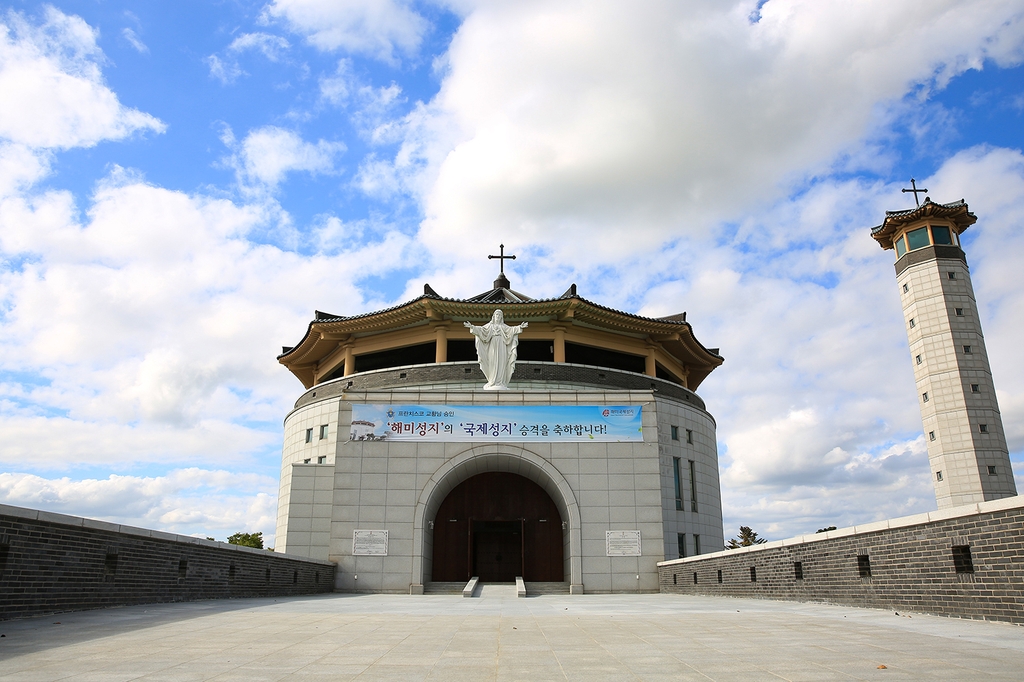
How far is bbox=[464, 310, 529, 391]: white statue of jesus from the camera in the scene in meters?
25.2

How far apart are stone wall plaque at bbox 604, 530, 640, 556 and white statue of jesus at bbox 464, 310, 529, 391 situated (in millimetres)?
6553

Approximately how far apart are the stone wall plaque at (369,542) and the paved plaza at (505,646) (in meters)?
9.62

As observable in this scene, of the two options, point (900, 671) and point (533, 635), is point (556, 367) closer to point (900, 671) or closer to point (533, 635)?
point (533, 635)

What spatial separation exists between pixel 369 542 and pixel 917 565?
1613 cm

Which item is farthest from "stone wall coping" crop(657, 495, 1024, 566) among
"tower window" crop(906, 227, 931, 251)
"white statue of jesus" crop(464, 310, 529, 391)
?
"tower window" crop(906, 227, 931, 251)

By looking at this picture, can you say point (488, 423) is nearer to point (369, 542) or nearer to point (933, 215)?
point (369, 542)

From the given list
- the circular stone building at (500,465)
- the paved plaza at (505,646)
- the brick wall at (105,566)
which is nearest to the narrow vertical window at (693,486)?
the circular stone building at (500,465)

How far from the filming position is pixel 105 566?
39.5 ft

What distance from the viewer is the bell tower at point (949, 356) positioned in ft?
126

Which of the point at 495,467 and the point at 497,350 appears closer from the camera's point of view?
the point at 495,467

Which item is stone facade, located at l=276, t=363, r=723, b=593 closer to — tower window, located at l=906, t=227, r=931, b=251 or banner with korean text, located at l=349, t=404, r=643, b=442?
banner with korean text, located at l=349, t=404, r=643, b=442

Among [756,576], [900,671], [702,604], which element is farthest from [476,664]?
[756,576]

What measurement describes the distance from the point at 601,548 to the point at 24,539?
16.3 m

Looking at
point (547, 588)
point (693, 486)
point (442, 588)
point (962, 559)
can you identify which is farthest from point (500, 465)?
point (962, 559)
